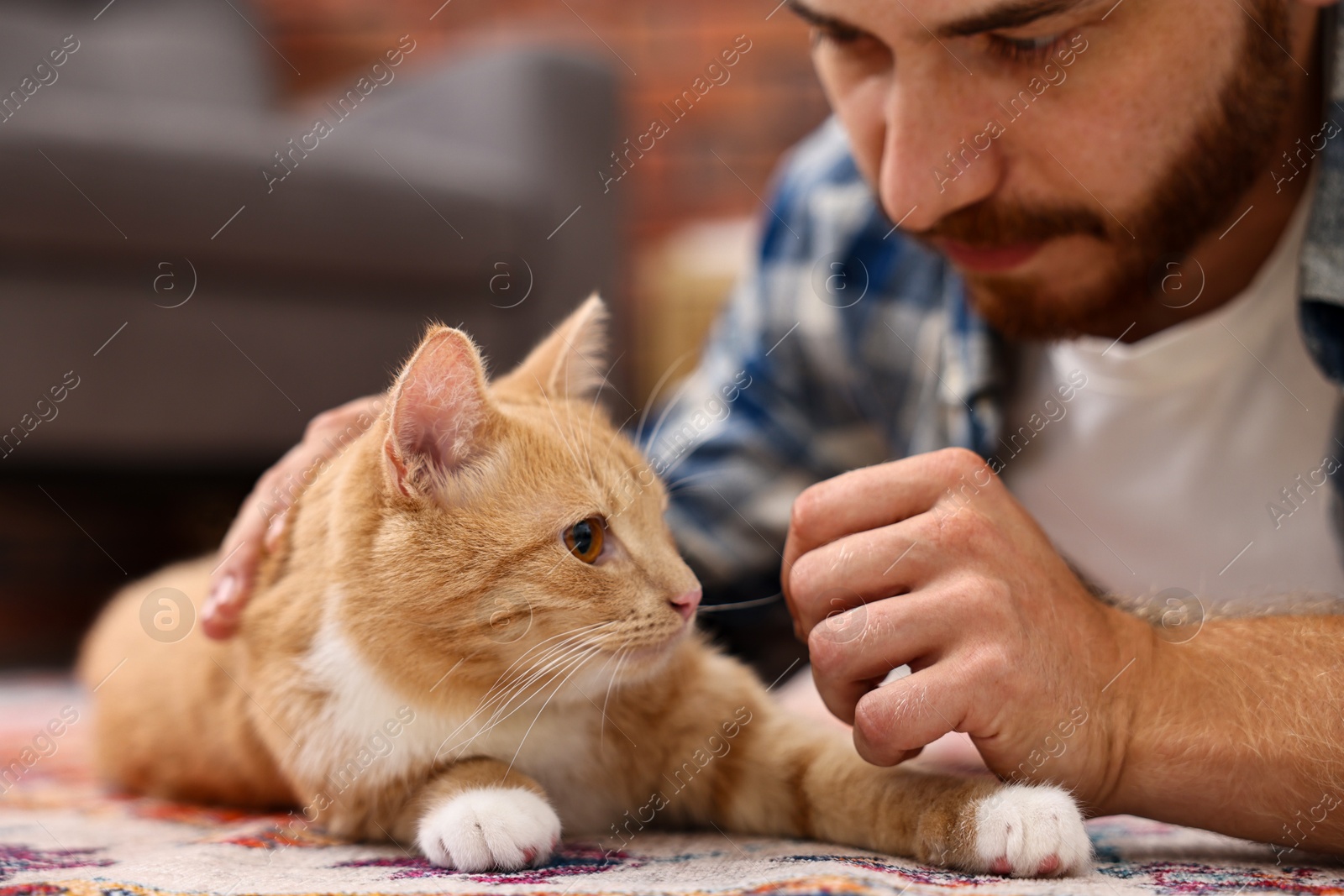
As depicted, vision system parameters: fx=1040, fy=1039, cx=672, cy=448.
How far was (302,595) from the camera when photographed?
960mm

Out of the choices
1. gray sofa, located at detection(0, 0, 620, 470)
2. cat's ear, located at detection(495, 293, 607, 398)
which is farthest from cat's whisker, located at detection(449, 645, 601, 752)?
gray sofa, located at detection(0, 0, 620, 470)

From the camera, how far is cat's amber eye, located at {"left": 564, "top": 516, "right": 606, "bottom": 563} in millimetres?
930

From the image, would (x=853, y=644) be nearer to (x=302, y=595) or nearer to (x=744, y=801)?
Result: (x=744, y=801)

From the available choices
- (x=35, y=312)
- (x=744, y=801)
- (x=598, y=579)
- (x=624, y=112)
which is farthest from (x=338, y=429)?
(x=624, y=112)

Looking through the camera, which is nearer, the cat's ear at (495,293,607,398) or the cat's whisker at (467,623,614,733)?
the cat's whisker at (467,623,614,733)

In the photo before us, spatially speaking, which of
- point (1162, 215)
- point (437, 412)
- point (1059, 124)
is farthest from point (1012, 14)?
point (437, 412)

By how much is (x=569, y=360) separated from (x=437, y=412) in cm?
28

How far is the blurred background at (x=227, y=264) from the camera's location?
206cm

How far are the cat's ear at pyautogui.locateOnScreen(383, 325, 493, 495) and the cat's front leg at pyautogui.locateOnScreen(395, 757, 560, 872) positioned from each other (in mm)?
255

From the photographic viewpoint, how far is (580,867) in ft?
2.68

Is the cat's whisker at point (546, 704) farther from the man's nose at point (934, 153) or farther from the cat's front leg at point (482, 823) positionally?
the man's nose at point (934, 153)

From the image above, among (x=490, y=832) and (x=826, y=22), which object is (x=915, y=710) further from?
(x=826, y=22)

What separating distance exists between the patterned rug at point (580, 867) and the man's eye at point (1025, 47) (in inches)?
28.6

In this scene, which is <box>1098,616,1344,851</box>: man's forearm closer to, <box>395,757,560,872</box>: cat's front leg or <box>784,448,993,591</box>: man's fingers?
<box>784,448,993,591</box>: man's fingers
